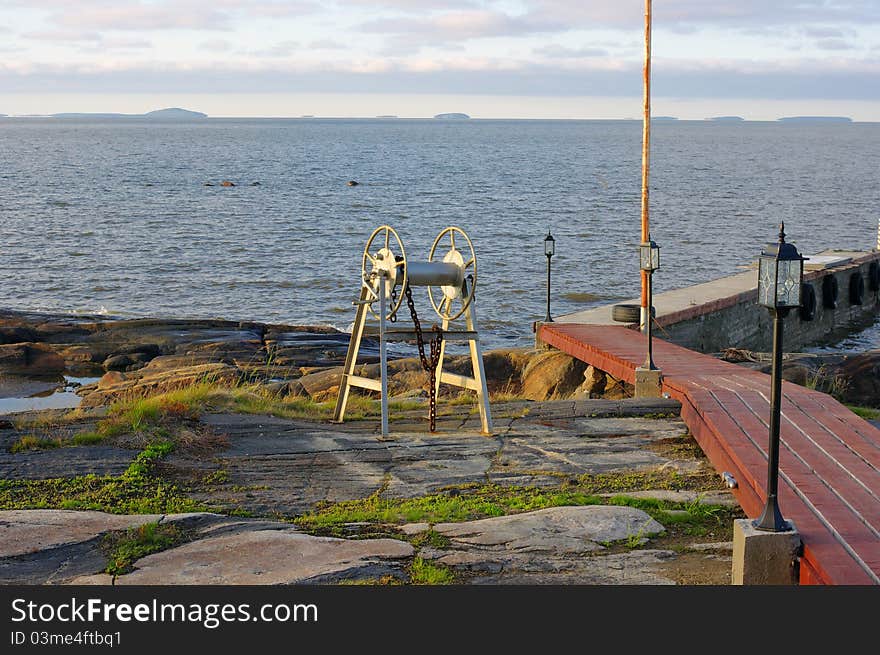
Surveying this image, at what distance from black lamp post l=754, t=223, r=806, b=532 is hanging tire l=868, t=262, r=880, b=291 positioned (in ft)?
81.2

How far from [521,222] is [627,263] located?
15605 mm

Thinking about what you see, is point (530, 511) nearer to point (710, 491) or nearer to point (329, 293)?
point (710, 491)

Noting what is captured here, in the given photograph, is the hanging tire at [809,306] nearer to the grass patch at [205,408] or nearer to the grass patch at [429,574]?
the grass patch at [205,408]

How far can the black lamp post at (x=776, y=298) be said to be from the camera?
20.3 ft

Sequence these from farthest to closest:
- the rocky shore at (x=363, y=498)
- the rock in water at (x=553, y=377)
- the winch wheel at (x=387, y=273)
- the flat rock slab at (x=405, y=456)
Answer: the rock in water at (x=553, y=377) → the winch wheel at (x=387, y=273) → the flat rock slab at (x=405, y=456) → the rocky shore at (x=363, y=498)

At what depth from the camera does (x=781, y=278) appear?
621 centimetres

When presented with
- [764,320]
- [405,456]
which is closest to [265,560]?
[405,456]

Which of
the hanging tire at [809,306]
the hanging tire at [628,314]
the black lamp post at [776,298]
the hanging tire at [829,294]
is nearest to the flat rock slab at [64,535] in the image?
the black lamp post at [776,298]

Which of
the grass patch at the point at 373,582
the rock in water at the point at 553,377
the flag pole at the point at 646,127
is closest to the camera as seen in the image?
the grass patch at the point at 373,582

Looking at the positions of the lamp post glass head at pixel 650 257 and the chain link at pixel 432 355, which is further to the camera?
the lamp post glass head at pixel 650 257

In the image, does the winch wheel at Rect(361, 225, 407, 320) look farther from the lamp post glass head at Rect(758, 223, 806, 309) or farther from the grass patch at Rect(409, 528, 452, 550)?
the lamp post glass head at Rect(758, 223, 806, 309)

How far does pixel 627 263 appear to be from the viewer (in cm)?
3797

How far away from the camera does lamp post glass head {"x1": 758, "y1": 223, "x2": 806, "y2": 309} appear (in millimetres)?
6199

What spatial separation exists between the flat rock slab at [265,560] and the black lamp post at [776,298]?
2231mm
